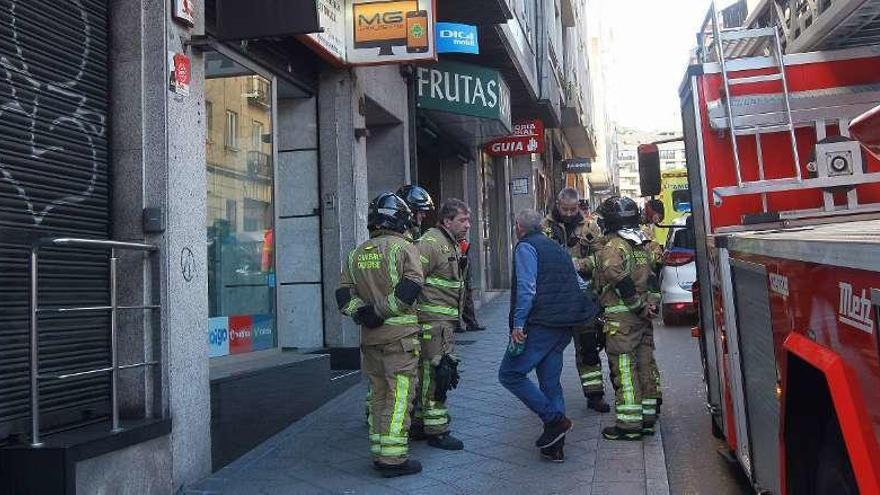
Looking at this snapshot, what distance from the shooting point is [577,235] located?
7.15 meters

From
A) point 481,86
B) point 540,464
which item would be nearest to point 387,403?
point 540,464

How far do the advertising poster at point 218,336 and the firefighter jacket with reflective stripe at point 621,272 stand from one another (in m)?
3.02

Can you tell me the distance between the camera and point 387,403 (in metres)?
5.12

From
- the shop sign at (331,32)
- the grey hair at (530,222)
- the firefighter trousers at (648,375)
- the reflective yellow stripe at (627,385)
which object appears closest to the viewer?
the grey hair at (530,222)

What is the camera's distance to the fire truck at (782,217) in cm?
259

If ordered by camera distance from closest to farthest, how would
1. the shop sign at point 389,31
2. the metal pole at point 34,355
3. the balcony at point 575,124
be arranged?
the metal pole at point 34,355
the shop sign at point 389,31
the balcony at point 575,124

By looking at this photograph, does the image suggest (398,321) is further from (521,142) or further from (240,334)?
(521,142)

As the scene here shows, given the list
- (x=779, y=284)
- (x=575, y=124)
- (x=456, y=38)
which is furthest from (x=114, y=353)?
(x=575, y=124)

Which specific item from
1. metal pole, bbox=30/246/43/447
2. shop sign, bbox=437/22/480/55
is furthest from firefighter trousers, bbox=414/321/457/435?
shop sign, bbox=437/22/480/55

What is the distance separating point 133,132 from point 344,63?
348 centimetres

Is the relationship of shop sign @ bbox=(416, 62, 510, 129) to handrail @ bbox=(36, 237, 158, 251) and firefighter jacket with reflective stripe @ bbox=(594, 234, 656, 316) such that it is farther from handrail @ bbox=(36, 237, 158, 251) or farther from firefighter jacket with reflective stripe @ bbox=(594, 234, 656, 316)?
handrail @ bbox=(36, 237, 158, 251)

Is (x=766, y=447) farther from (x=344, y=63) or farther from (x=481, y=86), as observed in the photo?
(x=481, y=86)

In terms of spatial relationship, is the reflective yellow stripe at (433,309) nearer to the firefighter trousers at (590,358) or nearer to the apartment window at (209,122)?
the firefighter trousers at (590,358)

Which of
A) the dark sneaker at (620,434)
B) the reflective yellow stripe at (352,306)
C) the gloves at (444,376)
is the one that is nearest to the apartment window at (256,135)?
the reflective yellow stripe at (352,306)
